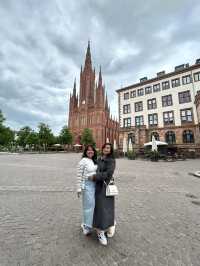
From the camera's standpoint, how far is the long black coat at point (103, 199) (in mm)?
2711

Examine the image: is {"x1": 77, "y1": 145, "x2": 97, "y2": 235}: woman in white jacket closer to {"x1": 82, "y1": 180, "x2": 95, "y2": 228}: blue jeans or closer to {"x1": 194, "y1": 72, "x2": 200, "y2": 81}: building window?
{"x1": 82, "y1": 180, "x2": 95, "y2": 228}: blue jeans

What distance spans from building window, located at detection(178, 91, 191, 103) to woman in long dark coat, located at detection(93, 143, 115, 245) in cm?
3272

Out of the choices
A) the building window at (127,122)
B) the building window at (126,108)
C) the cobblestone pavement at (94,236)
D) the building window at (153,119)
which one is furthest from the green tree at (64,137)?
the cobblestone pavement at (94,236)

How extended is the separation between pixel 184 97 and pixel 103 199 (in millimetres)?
33375

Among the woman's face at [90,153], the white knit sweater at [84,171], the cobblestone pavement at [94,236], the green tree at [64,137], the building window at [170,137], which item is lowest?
the cobblestone pavement at [94,236]

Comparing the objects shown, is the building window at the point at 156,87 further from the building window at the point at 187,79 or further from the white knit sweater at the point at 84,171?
the white knit sweater at the point at 84,171

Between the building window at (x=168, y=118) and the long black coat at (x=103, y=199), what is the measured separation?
32232mm

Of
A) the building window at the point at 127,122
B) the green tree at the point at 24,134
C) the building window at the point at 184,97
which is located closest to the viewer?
the building window at the point at 184,97

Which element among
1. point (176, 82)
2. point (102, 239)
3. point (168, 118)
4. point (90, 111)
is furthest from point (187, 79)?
point (90, 111)

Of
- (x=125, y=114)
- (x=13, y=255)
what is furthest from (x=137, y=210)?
(x=125, y=114)

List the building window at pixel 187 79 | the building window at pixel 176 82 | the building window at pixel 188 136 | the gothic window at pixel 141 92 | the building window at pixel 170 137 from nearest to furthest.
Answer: the building window at pixel 188 136 < the building window at pixel 187 79 < the building window at pixel 170 137 < the building window at pixel 176 82 < the gothic window at pixel 141 92

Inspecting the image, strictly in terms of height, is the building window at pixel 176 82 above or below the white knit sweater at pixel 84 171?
above

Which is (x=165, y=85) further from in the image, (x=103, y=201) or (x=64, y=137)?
(x=64, y=137)

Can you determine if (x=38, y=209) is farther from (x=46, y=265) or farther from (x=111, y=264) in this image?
(x=111, y=264)
